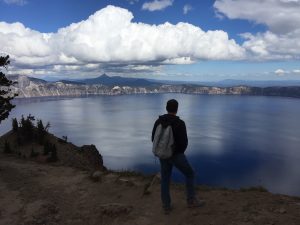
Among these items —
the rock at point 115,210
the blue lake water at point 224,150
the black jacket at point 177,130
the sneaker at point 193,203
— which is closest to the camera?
the black jacket at point 177,130

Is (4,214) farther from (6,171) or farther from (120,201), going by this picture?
(6,171)

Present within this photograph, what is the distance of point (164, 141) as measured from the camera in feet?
33.4

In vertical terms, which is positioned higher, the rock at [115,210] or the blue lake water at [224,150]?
the rock at [115,210]

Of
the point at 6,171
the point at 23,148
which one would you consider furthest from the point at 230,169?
the point at 6,171

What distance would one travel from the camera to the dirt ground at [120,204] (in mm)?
10422

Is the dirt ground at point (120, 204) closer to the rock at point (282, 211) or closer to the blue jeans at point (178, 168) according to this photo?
the rock at point (282, 211)

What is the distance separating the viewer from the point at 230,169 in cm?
9238

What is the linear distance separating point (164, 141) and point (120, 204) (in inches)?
140

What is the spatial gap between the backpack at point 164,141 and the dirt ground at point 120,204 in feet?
6.94

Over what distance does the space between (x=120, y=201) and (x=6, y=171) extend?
1062 centimetres

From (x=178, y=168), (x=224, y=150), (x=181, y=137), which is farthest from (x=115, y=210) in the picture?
(x=224, y=150)

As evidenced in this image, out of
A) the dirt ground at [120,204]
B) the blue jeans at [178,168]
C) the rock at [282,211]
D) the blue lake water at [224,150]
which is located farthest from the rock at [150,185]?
the blue lake water at [224,150]

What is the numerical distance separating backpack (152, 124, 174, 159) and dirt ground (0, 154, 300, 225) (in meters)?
2.12

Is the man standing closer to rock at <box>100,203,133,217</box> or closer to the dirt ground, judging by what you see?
the dirt ground
